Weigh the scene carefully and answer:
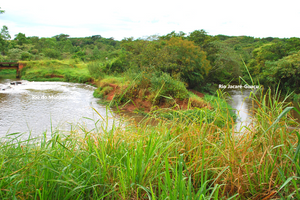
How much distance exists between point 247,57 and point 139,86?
21.5 meters

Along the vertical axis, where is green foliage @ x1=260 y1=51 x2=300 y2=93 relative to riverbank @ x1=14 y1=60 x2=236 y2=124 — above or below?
above

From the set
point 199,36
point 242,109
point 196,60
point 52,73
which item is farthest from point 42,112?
point 52,73

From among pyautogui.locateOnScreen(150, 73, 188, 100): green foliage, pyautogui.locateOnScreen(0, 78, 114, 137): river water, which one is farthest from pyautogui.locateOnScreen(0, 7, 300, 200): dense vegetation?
pyautogui.locateOnScreen(0, 78, 114, 137): river water

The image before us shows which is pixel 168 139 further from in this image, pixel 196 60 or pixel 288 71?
pixel 288 71

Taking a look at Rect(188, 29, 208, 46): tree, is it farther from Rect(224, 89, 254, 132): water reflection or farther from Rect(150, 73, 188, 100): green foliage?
Rect(150, 73, 188, 100): green foliage

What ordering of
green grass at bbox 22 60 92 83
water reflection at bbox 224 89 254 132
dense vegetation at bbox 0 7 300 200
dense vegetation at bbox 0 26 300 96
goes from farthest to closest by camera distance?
green grass at bbox 22 60 92 83
dense vegetation at bbox 0 26 300 96
water reflection at bbox 224 89 254 132
dense vegetation at bbox 0 7 300 200

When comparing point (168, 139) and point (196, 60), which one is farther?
point (196, 60)

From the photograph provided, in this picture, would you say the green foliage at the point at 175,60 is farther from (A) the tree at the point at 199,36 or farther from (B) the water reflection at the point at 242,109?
(A) the tree at the point at 199,36

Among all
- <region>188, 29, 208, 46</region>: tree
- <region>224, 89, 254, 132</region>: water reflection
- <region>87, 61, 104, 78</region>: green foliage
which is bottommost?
<region>224, 89, 254, 132</region>: water reflection

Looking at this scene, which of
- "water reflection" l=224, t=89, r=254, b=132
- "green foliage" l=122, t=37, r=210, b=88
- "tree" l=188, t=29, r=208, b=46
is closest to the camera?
"water reflection" l=224, t=89, r=254, b=132

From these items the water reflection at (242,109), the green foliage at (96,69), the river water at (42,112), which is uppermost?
the green foliage at (96,69)

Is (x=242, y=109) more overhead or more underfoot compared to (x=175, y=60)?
more underfoot

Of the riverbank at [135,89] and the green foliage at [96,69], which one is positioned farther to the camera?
the green foliage at [96,69]

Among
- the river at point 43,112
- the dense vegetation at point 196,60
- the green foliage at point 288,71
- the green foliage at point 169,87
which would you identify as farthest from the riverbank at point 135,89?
the green foliage at point 288,71
